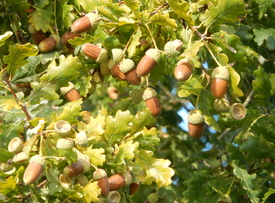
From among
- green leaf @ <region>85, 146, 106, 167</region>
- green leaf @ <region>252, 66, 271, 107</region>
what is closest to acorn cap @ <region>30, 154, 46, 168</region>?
green leaf @ <region>85, 146, 106, 167</region>

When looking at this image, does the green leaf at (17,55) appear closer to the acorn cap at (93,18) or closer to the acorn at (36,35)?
the acorn cap at (93,18)

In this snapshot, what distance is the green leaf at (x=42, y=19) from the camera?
345 cm

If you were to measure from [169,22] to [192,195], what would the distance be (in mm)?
1175

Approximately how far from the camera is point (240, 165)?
3600 millimetres

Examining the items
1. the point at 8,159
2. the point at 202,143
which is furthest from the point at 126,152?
the point at 202,143

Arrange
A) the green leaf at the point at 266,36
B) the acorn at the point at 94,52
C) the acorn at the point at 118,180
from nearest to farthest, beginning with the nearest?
the acorn at the point at 118,180
the acorn at the point at 94,52
the green leaf at the point at 266,36

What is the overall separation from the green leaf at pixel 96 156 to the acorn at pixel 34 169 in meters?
0.25

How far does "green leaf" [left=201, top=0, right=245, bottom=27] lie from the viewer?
2941 millimetres

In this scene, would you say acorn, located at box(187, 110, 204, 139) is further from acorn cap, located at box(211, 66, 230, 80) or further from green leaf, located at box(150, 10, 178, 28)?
green leaf, located at box(150, 10, 178, 28)

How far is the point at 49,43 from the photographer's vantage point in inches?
135

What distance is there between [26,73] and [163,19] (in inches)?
28.1

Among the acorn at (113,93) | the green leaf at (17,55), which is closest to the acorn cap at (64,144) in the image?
the green leaf at (17,55)

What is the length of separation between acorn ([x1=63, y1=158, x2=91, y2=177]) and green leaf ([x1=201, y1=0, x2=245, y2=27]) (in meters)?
0.92

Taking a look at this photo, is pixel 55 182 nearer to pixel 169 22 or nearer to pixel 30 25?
pixel 169 22
